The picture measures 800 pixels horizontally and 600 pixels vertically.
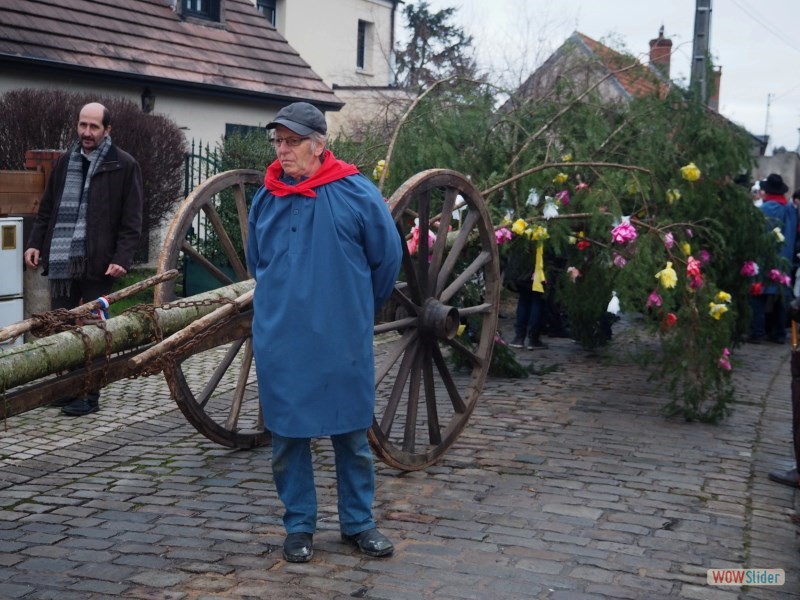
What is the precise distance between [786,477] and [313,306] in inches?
123

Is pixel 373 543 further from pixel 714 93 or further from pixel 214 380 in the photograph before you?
pixel 714 93

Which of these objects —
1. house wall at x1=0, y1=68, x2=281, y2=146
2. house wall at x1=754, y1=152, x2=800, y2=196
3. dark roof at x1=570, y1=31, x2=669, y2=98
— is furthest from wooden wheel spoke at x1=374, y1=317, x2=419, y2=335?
house wall at x1=754, y1=152, x2=800, y2=196

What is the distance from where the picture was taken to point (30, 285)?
343 inches

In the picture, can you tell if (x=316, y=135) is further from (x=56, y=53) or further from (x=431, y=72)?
(x=431, y=72)

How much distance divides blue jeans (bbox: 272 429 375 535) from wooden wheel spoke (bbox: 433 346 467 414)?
1.25 meters

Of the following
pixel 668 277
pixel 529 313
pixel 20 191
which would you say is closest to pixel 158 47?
pixel 20 191

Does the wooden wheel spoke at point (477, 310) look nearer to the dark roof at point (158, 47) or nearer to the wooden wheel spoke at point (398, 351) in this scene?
the wooden wheel spoke at point (398, 351)

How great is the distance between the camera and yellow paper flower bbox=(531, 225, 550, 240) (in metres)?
6.95

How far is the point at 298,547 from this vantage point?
4.32m

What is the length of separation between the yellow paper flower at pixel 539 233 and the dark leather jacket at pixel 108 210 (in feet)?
8.36

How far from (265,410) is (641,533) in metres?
1.82

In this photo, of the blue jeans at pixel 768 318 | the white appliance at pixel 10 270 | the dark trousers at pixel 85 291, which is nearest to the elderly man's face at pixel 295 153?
the dark trousers at pixel 85 291

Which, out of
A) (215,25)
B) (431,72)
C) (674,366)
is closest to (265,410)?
(674,366)

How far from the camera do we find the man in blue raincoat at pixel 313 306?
13.7 ft
